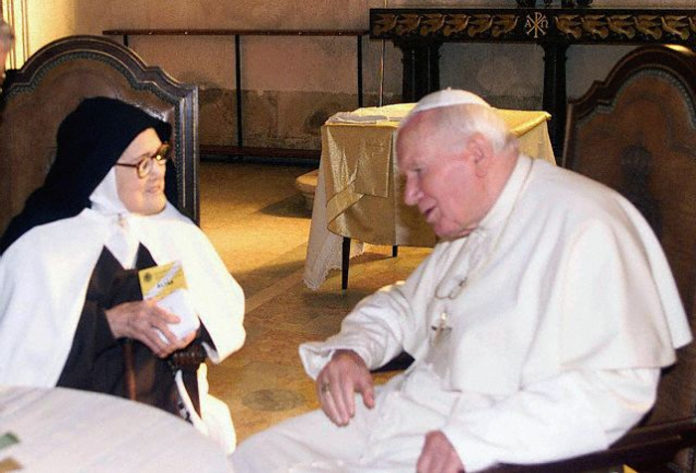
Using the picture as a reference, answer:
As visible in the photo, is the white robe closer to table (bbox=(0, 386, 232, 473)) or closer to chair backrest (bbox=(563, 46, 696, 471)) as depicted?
table (bbox=(0, 386, 232, 473))

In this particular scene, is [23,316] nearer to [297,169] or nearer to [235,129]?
[297,169]

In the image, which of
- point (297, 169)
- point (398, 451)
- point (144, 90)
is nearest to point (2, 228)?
point (144, 90)

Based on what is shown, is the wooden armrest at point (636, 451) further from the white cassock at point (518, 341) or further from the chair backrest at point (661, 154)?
the chair backrest at point (661, 154)

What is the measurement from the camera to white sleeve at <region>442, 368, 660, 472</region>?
7.80 feet

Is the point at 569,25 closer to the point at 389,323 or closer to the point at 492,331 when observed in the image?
the point at 389,323

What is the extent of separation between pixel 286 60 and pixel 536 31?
2865mm

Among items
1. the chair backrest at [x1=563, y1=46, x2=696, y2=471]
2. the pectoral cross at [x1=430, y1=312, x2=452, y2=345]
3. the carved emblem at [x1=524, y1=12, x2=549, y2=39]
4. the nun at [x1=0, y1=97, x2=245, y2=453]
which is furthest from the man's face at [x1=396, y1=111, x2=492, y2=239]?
the carved emblem at [x1=524, y1=12, x2=549, y2=39]

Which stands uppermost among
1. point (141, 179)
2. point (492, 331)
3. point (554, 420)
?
point (141, 179)

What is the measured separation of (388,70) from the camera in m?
11.1

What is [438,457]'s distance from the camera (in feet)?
7.91

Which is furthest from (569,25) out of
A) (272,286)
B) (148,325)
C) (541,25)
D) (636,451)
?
(636,451)

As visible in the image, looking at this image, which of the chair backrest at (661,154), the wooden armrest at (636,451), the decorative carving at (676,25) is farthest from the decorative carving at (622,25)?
the wooden armrest at (636,451)

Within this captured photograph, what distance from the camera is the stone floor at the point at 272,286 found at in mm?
4984

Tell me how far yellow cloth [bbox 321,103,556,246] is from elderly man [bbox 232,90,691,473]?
2937mm
